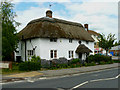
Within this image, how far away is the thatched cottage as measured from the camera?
2086cm

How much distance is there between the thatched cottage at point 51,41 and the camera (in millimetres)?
20859

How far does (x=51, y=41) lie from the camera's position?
21.7m

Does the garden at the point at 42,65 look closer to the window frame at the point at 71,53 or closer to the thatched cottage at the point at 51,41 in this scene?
the window frame at the point at 71,53

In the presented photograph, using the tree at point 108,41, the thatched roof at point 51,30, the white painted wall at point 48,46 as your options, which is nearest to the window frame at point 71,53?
the white painted wall at point 48,46

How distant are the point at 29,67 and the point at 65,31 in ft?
35.1

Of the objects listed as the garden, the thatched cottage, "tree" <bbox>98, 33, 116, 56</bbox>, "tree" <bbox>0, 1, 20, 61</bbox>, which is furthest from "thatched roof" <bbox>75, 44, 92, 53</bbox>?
"tree" <bbox>0, 1, 20, 61</bbox>

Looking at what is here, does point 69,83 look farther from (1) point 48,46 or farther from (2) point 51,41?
(2) point 51,41

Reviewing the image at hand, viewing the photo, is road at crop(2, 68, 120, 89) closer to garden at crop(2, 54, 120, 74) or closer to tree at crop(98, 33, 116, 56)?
garden at crop(2, 54, 120, 74)

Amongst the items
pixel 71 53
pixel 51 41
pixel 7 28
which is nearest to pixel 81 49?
pixel 71 53

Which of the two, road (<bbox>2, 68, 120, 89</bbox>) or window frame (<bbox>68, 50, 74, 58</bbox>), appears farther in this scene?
window frame (<bbox>68, 50, 74, 58</bbox>)

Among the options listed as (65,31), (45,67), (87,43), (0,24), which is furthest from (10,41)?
(87,43)

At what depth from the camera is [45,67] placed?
18.8 m

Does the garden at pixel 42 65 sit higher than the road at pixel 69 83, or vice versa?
the garden at pixel 42 65

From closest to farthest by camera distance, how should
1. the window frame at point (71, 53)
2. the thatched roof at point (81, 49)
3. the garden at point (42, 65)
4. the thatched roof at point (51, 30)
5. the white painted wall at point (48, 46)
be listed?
the garden at point (42, 65) < the white painted wall at point (48, 46) < the thatched roof at point (51, 30) < the window frame at point (71, 53) < the thatched roof at point (81, 49)
